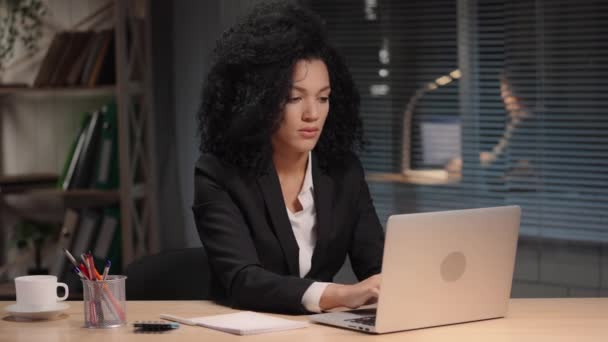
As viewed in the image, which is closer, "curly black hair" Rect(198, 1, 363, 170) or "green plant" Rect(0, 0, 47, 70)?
"curly black hair" Rect(198, 1, 363, 170)

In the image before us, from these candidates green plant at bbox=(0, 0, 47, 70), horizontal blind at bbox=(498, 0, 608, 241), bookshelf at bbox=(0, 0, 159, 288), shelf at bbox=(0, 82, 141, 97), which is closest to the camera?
horizontal blind at bbox=(498, 0, 608, 241)

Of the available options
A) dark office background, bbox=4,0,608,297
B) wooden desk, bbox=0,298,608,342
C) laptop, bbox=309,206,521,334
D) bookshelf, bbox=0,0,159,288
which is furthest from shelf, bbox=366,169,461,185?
laptop, bbox=309,206,521,334

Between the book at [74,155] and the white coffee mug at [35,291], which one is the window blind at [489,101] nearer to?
the book at [74,155]

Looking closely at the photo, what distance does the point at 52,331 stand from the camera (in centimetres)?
192

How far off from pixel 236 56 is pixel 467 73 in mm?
1739

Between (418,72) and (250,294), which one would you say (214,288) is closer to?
(250,294)

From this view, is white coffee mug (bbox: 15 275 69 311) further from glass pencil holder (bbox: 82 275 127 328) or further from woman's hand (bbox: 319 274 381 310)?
woman's hand (bbox: 319 274 381 310)

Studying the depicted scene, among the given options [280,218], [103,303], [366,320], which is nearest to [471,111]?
[280,218]

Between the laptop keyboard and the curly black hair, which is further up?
the curly black hair

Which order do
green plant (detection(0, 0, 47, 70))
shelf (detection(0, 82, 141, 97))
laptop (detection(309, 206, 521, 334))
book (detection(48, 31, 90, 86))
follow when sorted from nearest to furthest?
laptop (detection(309, 206, 521, 334)) < shelf (detection(0, 82, 141, 97)) < book (detection(48, 31, 90, 86)) < green plant (detection(0, 0, 47, 70))

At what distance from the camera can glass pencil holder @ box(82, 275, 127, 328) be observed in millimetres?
1933

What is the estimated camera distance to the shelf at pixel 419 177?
13.3 ft

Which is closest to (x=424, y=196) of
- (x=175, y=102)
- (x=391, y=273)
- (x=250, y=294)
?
(x=175, y=102)

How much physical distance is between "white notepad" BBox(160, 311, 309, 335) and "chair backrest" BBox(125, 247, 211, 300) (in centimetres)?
39
